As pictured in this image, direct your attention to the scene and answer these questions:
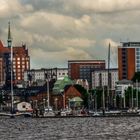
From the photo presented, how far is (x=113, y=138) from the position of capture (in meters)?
107

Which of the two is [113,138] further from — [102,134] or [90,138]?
[102,134]

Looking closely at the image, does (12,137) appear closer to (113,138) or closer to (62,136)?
(62,136)

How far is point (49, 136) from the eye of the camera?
115 m

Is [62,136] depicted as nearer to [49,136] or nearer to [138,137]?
[49,136]

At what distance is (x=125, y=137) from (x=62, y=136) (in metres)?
9.07

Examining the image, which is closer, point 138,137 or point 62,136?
point 138,137

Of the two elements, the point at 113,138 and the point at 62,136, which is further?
the point at 62,136

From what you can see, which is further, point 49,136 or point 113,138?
point 49,136

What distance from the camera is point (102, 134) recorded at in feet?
385

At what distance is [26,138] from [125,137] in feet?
35.3

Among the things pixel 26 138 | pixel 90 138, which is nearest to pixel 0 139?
pixel 26 138

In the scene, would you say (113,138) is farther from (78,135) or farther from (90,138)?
(78,135)

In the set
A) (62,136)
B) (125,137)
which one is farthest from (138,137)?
(62,136)

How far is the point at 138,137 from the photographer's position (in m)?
107
